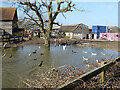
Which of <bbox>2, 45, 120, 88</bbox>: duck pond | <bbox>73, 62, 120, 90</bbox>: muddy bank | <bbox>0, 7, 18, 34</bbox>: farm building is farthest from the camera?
<bbox>0, 7, 18, 34</bbox>: farm building

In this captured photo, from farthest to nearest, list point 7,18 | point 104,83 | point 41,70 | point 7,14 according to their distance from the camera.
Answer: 1. point 7,14
2. point 7,18
3. point 41,70
4. point 104,83

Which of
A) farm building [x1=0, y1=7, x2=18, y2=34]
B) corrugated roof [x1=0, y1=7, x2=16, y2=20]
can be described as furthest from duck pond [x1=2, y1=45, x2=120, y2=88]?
corrugated roof [x1=0, y1=7, x2=16, y2=20]

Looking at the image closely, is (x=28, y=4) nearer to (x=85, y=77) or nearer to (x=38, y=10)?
(x=38, y=10)

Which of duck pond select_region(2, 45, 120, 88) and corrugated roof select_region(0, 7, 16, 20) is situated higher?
corrugated roof select_region(0, 7, 16, 20)

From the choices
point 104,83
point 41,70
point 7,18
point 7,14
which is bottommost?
point 41,70

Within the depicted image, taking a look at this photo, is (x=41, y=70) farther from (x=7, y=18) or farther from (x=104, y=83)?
(x=7, y=18)

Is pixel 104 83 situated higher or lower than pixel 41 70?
higher

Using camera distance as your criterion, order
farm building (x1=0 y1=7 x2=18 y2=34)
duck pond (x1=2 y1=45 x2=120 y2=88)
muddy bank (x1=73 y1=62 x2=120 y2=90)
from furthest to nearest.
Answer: farm building (x1=0 y1=7 x2=18 y2=34) < duck pond (x1=2 y1=45 x2=120 y2=88) < muddy bank (x1=73 y1=62 x2=120 y2=90)

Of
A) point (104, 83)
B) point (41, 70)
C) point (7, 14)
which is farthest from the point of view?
point (7, 14)

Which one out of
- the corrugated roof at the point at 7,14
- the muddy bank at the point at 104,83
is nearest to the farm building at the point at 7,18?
the corrugated roof at the point at 7,14

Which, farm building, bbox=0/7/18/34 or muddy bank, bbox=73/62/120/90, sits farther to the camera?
farm building, bbox=0/7/18/34

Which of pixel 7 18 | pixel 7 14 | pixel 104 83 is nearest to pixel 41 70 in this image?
pixel 104 83

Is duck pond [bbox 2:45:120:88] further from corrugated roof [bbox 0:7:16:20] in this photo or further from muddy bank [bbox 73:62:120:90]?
corrugated roof [bbox 0:7:16:20]

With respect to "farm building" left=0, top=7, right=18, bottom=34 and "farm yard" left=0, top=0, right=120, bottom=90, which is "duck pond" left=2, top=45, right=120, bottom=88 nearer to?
"farm yard" left=0, top=0, right=120, bottom=90
